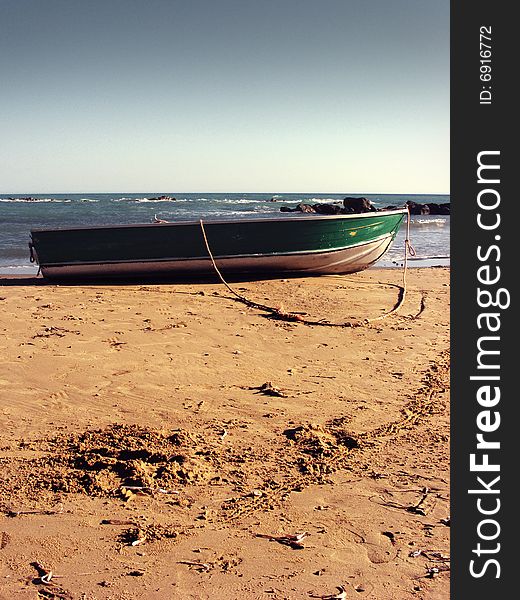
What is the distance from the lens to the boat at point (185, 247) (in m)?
10.5

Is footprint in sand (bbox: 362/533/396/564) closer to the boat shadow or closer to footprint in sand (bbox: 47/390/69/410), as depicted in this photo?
footprint in sand (bbox: 47/390/69/410)

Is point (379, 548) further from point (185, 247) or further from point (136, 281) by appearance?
point (136, 281)

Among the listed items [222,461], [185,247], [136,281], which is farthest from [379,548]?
[136,281]

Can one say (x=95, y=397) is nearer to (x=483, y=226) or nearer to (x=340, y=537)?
(x=340, y=537)

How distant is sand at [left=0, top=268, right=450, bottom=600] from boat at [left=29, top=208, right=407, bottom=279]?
3.35 m

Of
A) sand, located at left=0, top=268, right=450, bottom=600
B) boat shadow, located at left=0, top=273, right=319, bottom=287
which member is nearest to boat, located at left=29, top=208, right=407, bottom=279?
boat shadow, located at left=0, top=273, right=319, bottom=287

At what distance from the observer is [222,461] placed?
380 centimetres

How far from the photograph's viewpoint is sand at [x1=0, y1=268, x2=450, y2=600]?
2742 mm

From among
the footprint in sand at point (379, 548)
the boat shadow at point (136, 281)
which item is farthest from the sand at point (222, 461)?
the boat shadow at point (136, 281)

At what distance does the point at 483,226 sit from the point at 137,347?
4140mm

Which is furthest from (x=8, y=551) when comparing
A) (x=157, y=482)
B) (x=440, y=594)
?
(x=440, y=594)

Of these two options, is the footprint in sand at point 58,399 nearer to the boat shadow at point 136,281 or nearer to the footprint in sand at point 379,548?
the footprint in sand at point 379,548

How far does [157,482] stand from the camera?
3514 millimetres

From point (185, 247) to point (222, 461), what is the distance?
7.23 m
